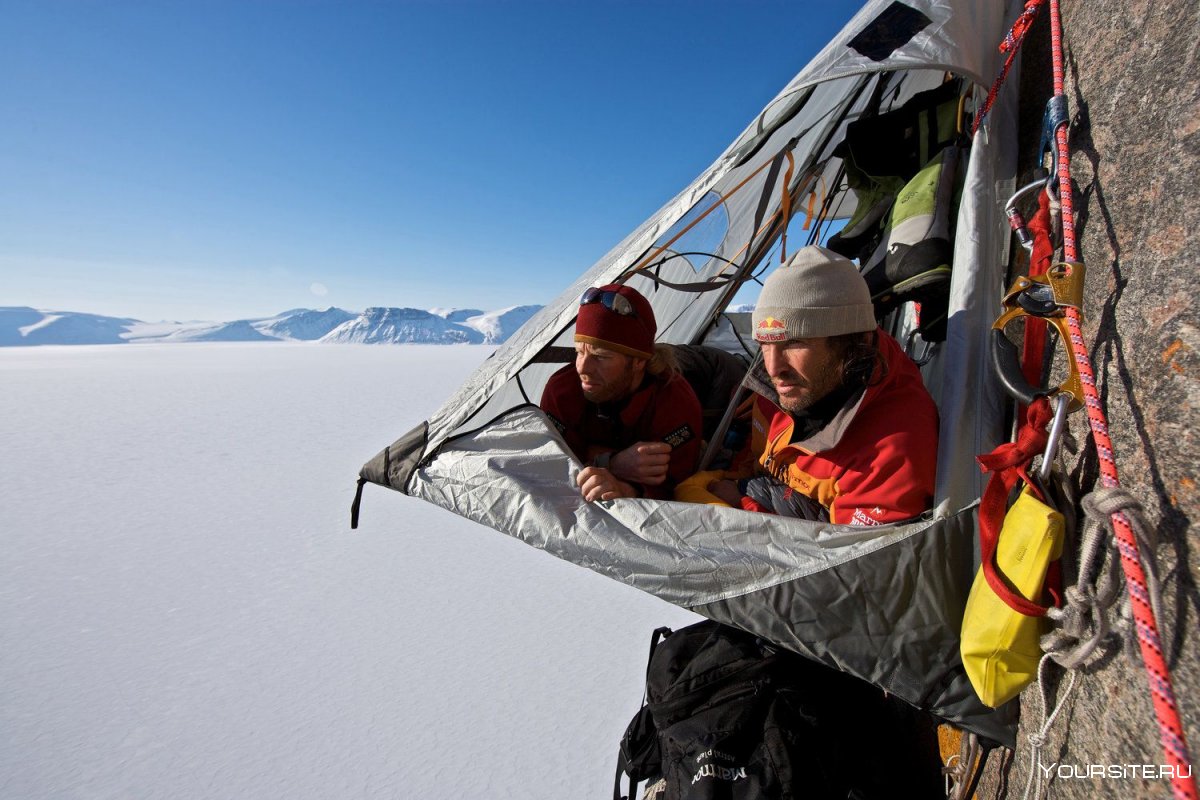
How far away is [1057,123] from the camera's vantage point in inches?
48.7

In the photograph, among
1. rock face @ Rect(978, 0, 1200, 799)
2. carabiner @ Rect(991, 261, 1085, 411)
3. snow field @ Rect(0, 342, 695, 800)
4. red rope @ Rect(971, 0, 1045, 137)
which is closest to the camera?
rock face @ Rect(978, 0, 1200, 799)

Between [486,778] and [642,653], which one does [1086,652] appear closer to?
[486,778]

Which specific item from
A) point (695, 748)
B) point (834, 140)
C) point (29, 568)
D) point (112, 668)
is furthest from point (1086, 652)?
point (29, 568)

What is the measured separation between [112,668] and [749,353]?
333 centimetres

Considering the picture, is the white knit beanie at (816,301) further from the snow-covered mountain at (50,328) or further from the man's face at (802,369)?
the snow-covered mountain at (50,328)

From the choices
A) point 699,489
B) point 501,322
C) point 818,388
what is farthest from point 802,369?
point 501,322

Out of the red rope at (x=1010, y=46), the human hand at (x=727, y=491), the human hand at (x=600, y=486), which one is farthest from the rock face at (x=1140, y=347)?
the human hand at (x=600, y=486)

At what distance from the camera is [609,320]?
1.87 meters

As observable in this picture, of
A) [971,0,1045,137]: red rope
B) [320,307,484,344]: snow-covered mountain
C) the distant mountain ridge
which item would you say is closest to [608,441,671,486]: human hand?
[971,0,1045,137]: red rope

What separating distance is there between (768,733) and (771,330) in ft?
3.03

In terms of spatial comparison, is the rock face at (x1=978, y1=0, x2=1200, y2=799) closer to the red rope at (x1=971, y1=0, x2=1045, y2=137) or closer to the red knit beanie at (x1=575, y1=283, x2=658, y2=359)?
the red rope at (x1=971, y1=0, x2=1045, y2=137)

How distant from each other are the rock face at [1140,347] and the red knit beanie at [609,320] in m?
→ 1.14

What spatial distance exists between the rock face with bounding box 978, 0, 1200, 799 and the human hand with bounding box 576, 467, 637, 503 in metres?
0.98

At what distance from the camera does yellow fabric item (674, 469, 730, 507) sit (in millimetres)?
1667
